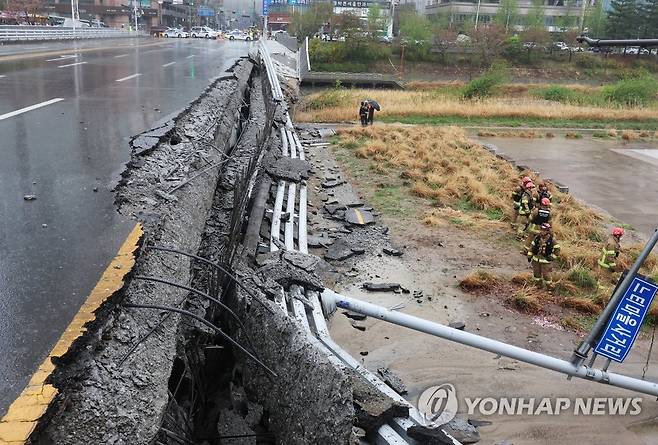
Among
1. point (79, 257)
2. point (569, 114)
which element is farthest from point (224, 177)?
point (569, 114)

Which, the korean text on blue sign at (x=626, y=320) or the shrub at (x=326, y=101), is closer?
the korean text on blue sign at (x=626, y=320)

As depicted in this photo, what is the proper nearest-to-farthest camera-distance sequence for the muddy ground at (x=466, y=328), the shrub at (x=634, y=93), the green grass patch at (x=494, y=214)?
the muddy ground at (x=466, y=328) → the green grass patch at (x=494, y=214) → the shrub at (x=634, y=93)

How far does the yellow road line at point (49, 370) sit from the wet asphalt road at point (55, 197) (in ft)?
0.19

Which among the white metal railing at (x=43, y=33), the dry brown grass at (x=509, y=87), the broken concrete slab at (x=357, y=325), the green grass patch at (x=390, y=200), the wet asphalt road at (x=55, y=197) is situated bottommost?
the broken concrete slab at (x=357, y=325)

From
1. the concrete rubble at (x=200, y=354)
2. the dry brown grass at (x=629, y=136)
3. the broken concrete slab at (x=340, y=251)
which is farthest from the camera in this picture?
the dry brown grass at (x=629, y=136)

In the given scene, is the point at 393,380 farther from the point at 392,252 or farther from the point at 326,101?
the point at 326,101

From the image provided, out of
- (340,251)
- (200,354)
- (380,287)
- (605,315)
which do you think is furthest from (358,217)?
(200,354)

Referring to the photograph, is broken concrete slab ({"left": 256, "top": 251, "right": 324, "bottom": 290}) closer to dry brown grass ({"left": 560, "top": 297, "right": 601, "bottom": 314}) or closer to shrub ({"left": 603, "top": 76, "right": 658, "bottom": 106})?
dry brown grass ({"left": 560, "top": 297, "right": 601, "bottom": 314})

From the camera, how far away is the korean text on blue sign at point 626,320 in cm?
396

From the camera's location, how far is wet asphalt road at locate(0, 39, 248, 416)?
3164 millimetres

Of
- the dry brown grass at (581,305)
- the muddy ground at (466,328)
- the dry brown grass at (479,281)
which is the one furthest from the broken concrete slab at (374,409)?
the dry brown grass at (581,305)

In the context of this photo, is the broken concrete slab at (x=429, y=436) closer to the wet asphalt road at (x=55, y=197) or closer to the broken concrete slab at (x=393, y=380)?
the wet asphalt road at (x=55, y=197)

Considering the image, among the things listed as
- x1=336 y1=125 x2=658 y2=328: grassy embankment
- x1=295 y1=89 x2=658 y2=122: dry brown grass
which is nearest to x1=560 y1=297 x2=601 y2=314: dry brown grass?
x1=336 y1=125 x2=658 y2=328: grassy embankment

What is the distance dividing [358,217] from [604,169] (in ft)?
35.4
